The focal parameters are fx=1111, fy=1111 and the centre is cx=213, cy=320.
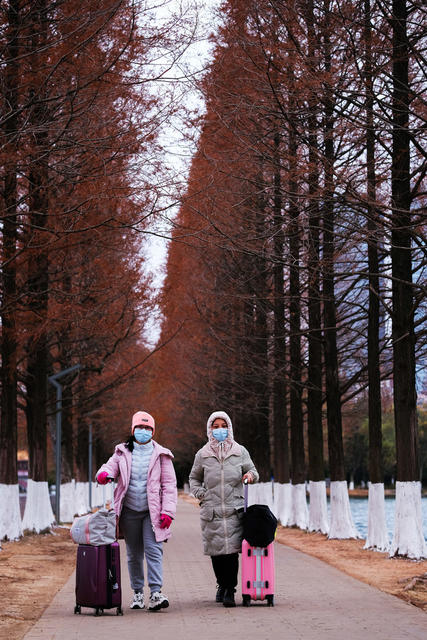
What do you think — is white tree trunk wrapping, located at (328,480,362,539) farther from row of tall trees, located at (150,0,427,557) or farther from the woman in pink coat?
the woman in pink coat

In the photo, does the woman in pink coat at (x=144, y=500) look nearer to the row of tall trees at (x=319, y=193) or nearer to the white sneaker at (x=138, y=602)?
the white sneaker at (x=138, y=602)

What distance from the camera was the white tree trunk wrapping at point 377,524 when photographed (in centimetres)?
1980

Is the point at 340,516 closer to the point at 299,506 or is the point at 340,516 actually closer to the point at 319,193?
the point at 299,506

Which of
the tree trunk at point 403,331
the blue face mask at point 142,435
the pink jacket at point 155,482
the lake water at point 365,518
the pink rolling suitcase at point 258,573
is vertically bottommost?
the lake water at point 365,518

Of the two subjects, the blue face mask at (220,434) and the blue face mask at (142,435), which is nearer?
the blue face mask at (142,435)

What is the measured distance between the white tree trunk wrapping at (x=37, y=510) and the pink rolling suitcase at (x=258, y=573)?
1439cm

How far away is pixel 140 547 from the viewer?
1046cm

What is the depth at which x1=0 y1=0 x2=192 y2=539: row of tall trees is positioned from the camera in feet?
41.7

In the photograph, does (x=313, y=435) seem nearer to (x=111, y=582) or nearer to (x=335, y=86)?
(x=335, y=86)

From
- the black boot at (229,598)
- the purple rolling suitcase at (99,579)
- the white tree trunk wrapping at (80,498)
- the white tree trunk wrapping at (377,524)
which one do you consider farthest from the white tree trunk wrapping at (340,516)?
the white tree trunk wrapping at (80,498)

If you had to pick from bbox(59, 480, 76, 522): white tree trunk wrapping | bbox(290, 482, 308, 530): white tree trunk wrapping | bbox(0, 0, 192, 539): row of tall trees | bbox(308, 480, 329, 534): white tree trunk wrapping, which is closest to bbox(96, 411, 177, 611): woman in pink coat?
bbox(0, 0, 192, 539): row of tall trees

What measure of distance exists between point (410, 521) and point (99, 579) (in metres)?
7.62

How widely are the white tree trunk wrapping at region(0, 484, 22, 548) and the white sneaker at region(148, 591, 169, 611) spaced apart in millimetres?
11358

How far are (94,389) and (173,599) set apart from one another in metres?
26.0
